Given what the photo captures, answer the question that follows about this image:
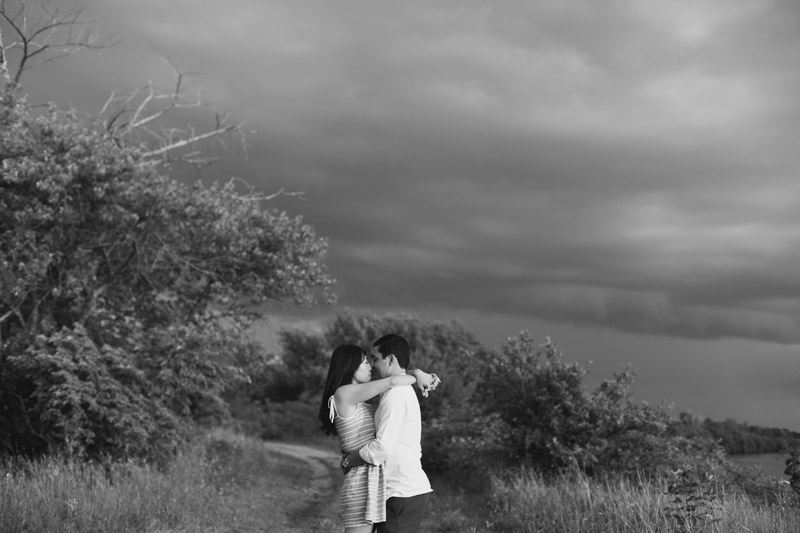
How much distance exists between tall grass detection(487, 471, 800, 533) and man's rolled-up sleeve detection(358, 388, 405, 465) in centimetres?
459

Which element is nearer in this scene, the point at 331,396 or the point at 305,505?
the point at 331,396

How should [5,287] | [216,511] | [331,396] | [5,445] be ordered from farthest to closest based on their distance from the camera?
[5,287] → [5,445] → [216,511] → [331,396]

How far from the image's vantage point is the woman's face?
19.7 feet

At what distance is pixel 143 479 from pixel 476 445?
703 centimetres

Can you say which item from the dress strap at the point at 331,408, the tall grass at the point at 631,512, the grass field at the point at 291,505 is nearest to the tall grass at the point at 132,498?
the grass field at the point at 291,505

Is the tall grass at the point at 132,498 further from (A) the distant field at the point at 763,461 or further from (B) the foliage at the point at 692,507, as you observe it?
(A) the distant field at the point at 763,461

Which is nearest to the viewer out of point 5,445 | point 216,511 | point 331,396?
point 331,396

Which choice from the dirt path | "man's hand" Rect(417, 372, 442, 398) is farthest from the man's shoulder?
the dirt path

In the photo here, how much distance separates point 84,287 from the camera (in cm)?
1942

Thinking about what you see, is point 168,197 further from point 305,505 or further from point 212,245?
point 305,505

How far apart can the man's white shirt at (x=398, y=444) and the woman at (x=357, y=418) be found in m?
0.08

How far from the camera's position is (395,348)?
6027 millimetres

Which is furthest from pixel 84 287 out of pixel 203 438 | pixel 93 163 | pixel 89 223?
pixel 203 438

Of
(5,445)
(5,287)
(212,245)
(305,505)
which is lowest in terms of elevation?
(305,505)
